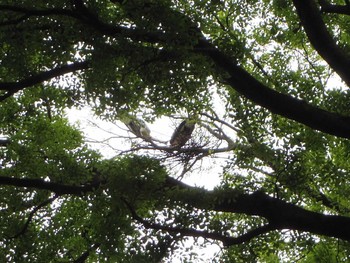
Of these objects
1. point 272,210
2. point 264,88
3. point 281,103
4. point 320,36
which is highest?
point 320,36

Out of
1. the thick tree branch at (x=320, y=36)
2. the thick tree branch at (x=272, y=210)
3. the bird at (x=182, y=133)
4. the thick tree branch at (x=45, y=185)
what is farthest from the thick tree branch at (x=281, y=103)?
the bird at (x=182, y=133)

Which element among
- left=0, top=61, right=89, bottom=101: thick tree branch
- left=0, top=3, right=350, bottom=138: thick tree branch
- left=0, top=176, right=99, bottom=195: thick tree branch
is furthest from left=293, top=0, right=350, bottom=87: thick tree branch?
left=0, top=176, right=99, bottom=195: thick tree branch

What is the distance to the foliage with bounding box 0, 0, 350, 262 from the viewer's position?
4977 mm

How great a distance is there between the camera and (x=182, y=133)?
1080cm

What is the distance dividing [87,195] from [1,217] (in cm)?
133

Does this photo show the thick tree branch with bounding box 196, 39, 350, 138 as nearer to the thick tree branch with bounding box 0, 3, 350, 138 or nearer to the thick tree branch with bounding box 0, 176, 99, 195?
the thick tree branch with bounding box 0, 3, 350, 138

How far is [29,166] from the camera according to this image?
5.77m

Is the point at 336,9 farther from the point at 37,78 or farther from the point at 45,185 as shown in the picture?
the point at 45,185

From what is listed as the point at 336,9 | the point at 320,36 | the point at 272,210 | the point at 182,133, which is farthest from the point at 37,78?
the point at 182,133

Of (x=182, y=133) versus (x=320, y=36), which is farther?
(x=182, y=133)

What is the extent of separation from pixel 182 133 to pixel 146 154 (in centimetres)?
501

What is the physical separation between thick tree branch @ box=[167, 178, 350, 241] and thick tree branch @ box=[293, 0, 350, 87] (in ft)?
5.27

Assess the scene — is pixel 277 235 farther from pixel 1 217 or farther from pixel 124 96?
pixel 1 217

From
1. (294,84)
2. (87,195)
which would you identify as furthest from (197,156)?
(87,195)
